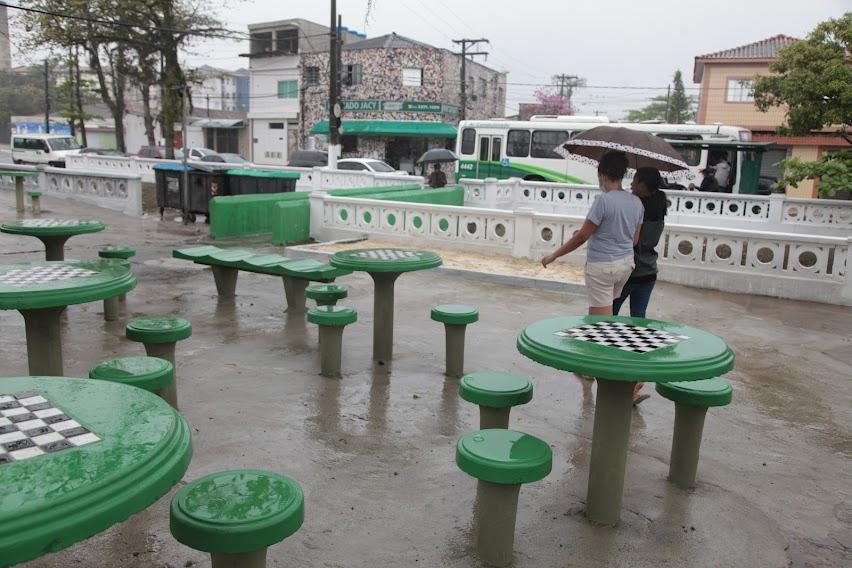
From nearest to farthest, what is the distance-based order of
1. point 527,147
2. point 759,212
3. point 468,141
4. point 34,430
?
point 34,430, point 759,212, point 527,147, point 468,141

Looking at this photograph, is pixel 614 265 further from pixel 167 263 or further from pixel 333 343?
pixel 167 263

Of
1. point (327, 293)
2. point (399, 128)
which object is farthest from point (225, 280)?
point (399, 128)

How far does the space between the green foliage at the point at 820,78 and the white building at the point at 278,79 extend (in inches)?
1277

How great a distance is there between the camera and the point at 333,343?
5.71 metres

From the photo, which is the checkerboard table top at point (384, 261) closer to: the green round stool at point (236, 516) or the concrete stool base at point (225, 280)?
the concrete stool base at point (225, 280)

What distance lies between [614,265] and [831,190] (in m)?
9.86

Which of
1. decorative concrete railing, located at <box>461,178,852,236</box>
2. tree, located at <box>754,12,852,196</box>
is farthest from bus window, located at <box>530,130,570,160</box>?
tree, located at <box>754,12,852,196</box>

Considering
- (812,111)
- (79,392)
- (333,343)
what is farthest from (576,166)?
(79,392)

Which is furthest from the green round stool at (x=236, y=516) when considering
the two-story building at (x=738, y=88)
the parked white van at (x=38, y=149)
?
the parked white van at (x=38, y=149)

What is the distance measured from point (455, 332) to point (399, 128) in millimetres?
33328

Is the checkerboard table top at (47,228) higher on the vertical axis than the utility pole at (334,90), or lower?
lower

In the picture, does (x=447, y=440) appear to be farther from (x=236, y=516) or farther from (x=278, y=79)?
(x=278, y=79)

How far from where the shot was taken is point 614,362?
3.13 m

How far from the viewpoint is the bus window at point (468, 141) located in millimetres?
23000
